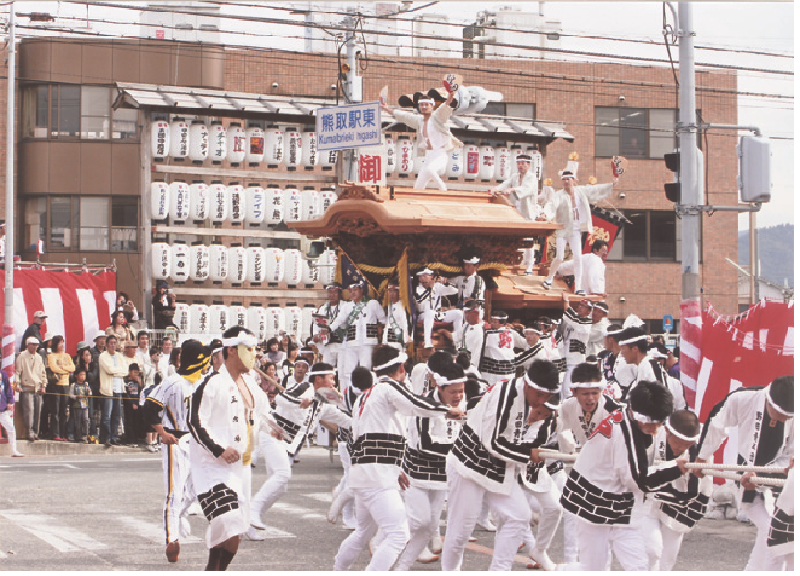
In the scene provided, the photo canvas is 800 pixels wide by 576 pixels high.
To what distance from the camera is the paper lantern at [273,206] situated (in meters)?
28.5

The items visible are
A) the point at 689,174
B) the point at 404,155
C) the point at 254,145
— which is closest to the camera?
the point at 689,174

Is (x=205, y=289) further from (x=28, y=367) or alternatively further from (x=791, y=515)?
(x=791, y=515)

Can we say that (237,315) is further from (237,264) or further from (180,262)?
(180,262)

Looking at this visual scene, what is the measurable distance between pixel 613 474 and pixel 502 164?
23.7 metres

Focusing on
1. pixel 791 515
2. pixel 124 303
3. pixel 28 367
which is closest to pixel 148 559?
pixel 791 515

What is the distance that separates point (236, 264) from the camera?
92.4 ft

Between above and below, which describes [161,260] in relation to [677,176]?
below

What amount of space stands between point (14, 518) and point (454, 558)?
6.48m

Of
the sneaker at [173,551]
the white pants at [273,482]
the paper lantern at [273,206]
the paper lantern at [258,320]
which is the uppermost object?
the paper lantern at [273,206]

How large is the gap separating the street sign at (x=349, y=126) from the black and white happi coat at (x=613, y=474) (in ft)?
42.2

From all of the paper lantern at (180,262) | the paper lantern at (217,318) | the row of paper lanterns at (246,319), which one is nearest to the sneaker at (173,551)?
the row of paper lanterns at (246,319)

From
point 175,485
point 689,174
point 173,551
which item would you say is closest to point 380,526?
point 173,551

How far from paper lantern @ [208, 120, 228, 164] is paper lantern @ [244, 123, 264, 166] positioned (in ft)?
1.79

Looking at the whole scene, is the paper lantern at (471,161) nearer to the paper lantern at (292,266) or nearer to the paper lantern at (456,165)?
the paper lantern at (456,165)
